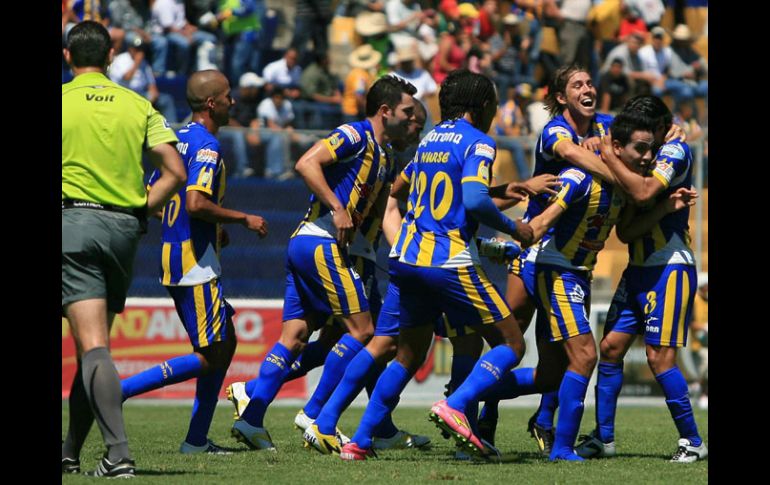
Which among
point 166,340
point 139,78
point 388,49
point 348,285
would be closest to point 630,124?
point 348,285

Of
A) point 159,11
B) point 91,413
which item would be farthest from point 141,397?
point 91,413

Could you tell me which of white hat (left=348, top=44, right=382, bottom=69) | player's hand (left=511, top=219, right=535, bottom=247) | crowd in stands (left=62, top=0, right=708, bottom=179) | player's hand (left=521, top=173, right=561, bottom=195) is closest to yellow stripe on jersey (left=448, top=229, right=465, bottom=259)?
player's hand (left=511, top=219, right=535, bottom=247)

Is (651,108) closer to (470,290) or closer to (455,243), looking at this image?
(455,243)

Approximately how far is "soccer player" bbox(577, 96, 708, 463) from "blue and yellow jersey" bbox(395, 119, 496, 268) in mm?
1036

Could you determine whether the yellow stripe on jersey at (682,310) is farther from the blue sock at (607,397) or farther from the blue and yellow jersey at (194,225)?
the blue and yellow jersey at (194,225)

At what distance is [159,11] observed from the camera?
1877 centimetres

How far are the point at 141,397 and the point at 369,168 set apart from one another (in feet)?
22.7

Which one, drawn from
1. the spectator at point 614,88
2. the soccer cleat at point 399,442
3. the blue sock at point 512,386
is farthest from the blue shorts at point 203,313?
the spectator at point 614,88

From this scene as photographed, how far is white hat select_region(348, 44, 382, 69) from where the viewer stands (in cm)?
1947

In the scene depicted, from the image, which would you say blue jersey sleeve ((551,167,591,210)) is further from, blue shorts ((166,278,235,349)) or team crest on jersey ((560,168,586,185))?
blue shorts ((166,278,235,349))

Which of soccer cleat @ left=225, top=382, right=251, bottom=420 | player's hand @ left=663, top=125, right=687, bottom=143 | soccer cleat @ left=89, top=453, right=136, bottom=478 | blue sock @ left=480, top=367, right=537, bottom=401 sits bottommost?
soccer cleat @ left=225, top=382, right=251, bottom=420

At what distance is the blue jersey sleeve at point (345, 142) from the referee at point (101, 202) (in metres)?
2.04

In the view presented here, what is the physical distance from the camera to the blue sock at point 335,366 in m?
8.90

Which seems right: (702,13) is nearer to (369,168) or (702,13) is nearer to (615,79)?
(615,79)
